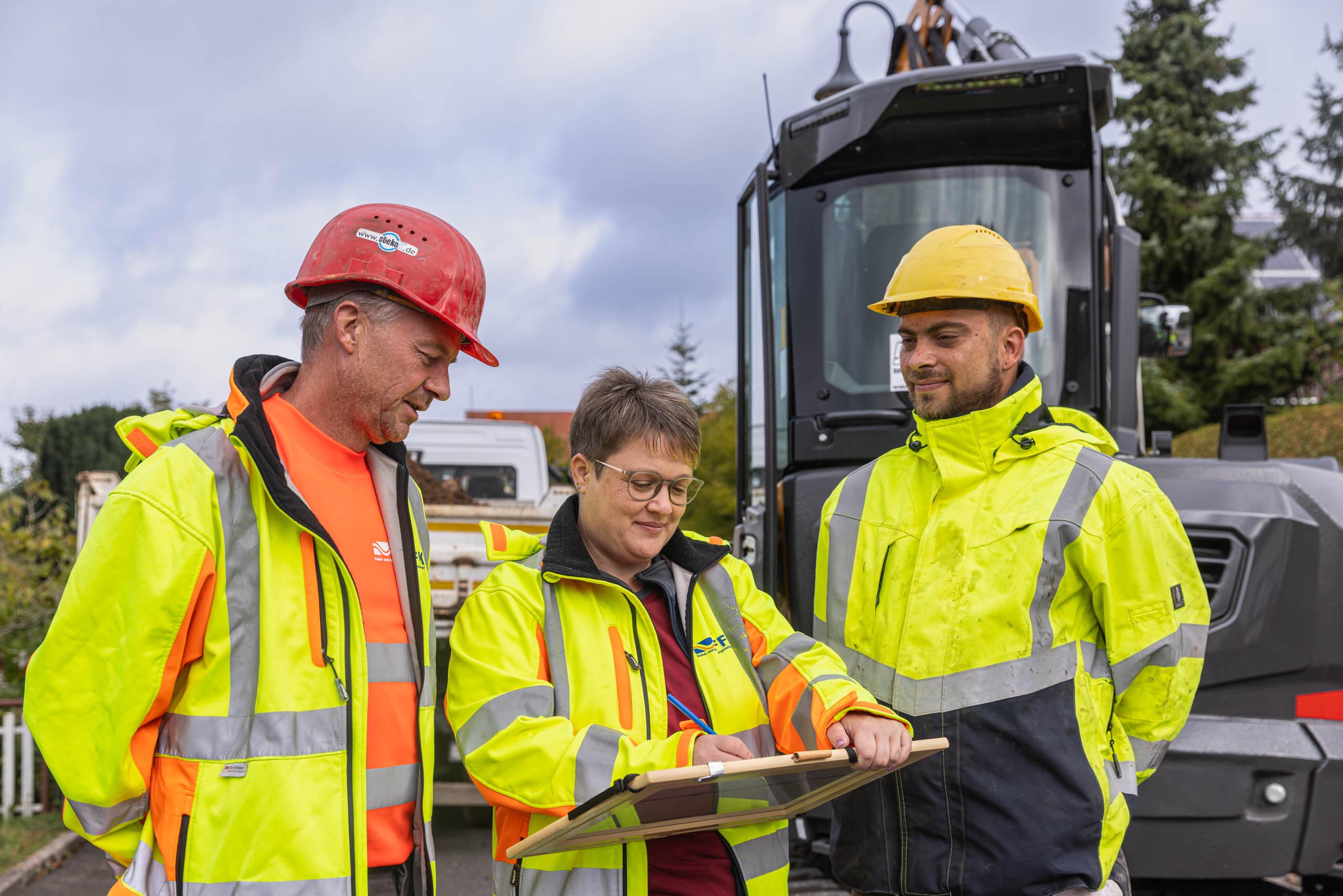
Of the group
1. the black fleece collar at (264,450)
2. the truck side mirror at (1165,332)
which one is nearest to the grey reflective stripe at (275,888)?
the black fleece collar at (264,450)

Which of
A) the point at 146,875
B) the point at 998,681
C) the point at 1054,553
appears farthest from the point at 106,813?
the point at 1054,553

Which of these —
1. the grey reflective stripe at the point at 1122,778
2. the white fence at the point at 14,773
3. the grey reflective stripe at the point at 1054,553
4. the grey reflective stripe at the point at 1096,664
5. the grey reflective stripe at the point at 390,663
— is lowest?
the white fence at the point at 14,773

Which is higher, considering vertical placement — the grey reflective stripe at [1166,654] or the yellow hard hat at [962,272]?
the yellow hard hat at [962,272]

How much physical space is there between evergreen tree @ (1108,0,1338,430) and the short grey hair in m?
19.7

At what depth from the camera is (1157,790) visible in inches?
140

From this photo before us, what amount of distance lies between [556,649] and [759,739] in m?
0.49

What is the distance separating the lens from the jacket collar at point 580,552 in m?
2.13

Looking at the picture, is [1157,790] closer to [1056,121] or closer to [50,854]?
[1056,121]

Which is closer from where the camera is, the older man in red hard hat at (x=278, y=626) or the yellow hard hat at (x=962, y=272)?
the older man in red hard hat at (x=278, y=626)

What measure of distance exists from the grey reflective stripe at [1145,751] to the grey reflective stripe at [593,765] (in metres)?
1.30

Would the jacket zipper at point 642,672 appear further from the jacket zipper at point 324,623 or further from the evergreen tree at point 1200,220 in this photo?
the evergreen tree at point 1200,220

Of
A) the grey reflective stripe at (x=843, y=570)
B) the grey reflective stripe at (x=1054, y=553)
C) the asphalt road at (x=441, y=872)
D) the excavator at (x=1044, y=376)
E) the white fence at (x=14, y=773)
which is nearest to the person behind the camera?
the grey reflective stripe at (x=1054, y=553)

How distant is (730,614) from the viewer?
7.50 ft

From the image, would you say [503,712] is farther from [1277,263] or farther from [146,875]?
[1277,263]
